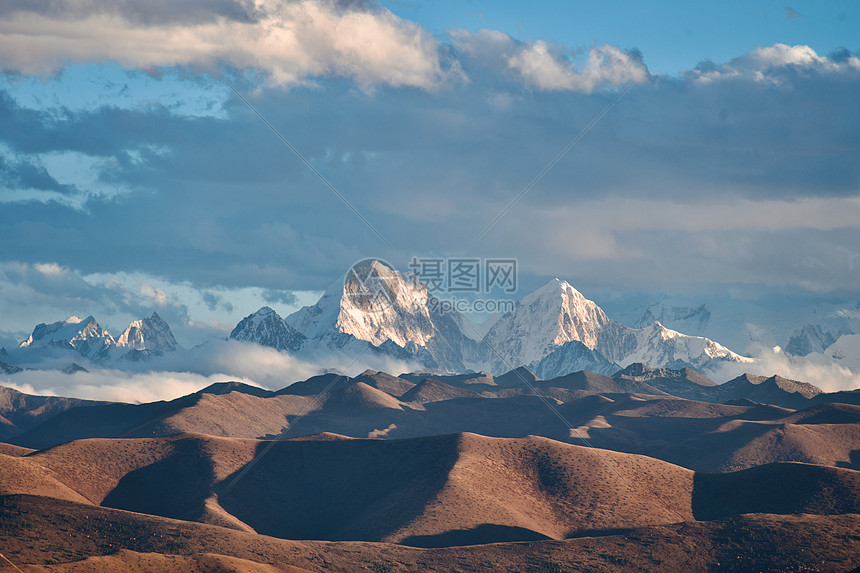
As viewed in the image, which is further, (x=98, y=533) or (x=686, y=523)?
(x=686, y=523)

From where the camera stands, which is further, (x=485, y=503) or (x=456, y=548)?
(x=485, y=503)

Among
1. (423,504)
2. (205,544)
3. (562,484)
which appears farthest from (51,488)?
(562,484)

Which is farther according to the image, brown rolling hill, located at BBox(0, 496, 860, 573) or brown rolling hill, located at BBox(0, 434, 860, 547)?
brown rolling hill, located at BBox(0, 434, 860, 547)

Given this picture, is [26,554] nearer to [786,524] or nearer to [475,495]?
[475,495]

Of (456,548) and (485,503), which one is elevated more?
(485,503)

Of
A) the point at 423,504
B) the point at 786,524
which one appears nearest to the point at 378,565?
the point at 423,504

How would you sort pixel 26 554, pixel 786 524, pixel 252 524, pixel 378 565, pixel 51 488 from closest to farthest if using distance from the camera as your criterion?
pixel 26 554 < pixel 378 565 < pixel 786 524 < pixel 51 488 < pixel 252 524

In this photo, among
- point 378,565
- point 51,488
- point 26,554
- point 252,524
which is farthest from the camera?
point 252,524

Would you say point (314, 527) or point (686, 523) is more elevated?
point (686, 523)

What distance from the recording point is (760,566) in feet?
468

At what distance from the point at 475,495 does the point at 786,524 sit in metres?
57.4

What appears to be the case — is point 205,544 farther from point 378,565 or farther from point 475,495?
point 475,495

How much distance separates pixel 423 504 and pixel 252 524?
35.3 metres

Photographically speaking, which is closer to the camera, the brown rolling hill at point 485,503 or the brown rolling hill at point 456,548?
the brown rolling hill at point 456,548
